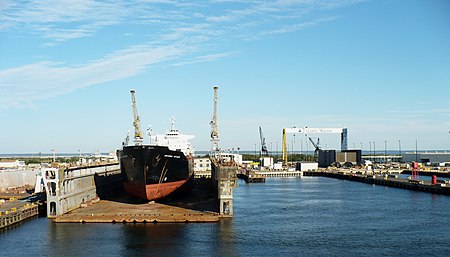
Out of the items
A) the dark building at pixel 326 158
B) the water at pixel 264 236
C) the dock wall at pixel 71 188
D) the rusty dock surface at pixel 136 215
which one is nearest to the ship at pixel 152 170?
the rusty dock surface at pixel 136 215

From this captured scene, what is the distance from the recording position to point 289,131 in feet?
521

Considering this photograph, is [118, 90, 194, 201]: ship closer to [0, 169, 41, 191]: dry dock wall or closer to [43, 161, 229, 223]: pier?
[43, 161, 229, 223]: pier

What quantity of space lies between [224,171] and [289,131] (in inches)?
4418

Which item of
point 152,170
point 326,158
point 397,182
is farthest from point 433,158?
point 152,170

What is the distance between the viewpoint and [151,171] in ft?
171

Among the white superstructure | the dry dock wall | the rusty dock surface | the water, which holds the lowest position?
the water

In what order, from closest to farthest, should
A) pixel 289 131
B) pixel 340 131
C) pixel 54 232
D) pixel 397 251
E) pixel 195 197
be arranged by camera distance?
pixel 397 251 < pixel 54 232 < pixel 195 197 < pixel 289 131 < pixel 340 131

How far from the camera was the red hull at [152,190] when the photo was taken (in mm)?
53094

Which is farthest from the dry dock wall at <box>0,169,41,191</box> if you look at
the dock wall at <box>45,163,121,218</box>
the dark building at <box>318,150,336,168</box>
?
the dark building at <box>318,150,336,168</box>

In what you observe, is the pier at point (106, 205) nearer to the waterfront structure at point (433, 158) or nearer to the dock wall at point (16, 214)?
the dock wall at point (16, 214)

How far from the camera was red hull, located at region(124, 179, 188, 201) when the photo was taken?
53.1 metres

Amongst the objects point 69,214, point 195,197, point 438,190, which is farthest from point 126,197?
point 438,190

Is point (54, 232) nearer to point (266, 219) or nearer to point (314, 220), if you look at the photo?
point (266, 219)

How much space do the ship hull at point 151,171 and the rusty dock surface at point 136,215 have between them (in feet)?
5.79
